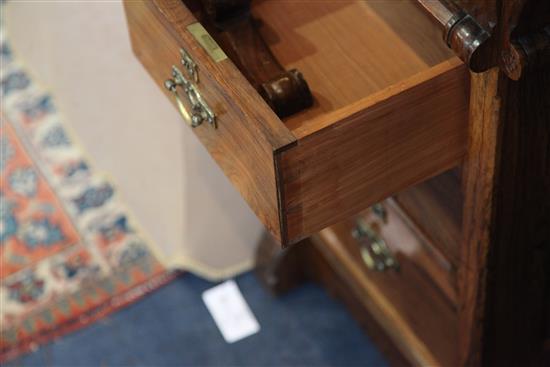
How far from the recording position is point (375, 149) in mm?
985

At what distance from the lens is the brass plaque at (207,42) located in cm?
97

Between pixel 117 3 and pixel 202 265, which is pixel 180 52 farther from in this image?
pixel 202 265

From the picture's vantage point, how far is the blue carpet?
1.71 metres

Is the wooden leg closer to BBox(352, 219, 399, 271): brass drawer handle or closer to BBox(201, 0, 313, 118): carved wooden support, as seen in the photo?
BBox(352, 219, 399, 271): brass drawer handle

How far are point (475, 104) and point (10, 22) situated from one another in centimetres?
126

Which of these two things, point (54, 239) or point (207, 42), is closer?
point (207, 42)

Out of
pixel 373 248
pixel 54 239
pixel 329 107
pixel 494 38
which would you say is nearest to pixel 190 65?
pixel 329 107

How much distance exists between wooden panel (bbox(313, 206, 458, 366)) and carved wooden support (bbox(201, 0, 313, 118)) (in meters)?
0.36

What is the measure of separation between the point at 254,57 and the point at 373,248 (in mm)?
458

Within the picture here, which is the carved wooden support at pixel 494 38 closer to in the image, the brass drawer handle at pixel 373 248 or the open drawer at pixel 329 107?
the open drawer at pixel 329 107

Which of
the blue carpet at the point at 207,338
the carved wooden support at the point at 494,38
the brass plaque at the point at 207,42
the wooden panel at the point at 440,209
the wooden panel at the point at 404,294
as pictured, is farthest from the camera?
the blue carpet at the point at 207,338

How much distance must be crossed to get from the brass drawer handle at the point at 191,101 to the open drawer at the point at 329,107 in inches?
0.4

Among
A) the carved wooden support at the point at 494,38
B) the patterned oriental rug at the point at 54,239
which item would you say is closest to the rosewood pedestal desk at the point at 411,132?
the carved wooden support at the point at 494,38

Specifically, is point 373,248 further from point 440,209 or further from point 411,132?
point 411,132
